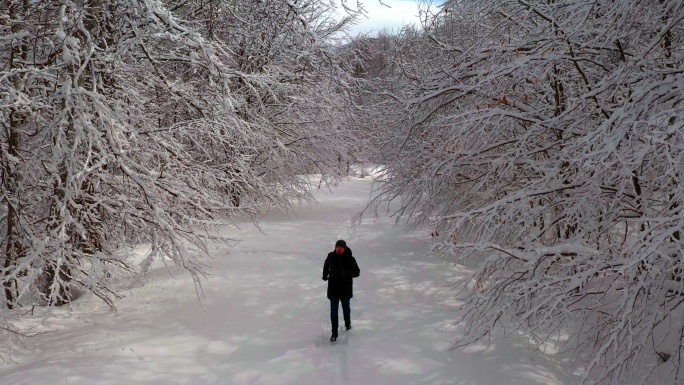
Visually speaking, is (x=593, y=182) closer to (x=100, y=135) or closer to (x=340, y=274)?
(x=340, y=274)

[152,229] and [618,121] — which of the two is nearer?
[618,121]

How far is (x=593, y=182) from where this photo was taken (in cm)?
472

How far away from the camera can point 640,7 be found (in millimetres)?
4492

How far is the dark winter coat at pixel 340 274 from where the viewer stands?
677 centimetres

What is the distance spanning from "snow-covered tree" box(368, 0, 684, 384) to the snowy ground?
85 centimetres

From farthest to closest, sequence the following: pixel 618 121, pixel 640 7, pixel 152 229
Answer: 1. pixel 152 229
2. pixel 640 7
3. pixel 618 121

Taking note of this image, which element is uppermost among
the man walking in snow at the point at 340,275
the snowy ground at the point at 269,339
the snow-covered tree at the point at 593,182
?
the snow-covered tree at the point at 593,182

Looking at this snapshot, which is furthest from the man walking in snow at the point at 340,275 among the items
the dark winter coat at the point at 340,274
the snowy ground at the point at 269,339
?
the snowy ground at the point at 269,339

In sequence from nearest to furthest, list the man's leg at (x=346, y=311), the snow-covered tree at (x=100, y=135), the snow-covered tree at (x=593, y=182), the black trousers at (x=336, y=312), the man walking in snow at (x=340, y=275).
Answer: the snow-covered tree at (x=593, y=182) → the snow-covered tree at (x=100, y=135) → the black trousers at (x=336, y=312) → the man walking in snow at (x=340, y=275) → the man's leg at (x=346, y=311)

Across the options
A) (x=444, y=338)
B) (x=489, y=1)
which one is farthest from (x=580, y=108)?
(x=444, y=338)

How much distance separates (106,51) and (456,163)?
16.0 ft

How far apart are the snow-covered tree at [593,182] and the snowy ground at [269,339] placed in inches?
33.4

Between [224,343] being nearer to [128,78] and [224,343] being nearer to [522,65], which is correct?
[128,78]

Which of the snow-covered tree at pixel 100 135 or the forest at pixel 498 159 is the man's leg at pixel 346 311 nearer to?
the forest at pixel 498 159
